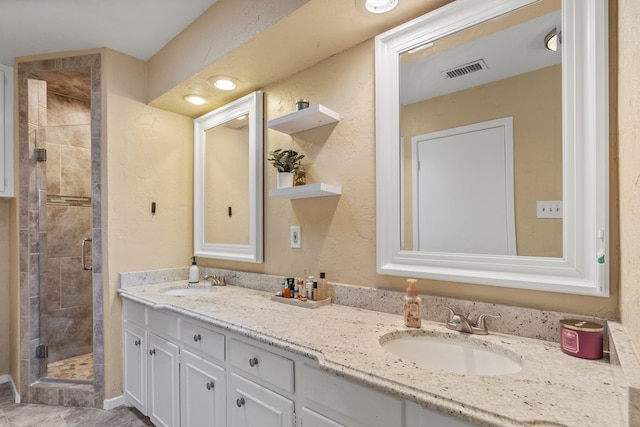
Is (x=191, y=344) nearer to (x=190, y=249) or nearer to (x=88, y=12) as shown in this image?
(x=190, y=249)

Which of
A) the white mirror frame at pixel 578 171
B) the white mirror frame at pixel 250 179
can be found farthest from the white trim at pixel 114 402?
the white mirror frame at pixel 578 171

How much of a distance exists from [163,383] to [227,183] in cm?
130

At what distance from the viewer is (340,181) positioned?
172cm

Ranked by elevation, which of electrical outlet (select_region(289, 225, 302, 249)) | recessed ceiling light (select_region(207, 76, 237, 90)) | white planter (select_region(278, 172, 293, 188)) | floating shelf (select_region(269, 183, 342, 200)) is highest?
recessed ceiling light (select_region(207, 76, 237, 90))

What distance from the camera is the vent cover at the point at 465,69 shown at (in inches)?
51.1

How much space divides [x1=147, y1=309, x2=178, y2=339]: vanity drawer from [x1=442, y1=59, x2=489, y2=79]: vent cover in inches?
69.1

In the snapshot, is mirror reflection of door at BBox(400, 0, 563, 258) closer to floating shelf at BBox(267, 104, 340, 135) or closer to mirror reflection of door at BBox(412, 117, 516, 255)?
mirror reflection of door at BBox(412, 117, 516, 255)

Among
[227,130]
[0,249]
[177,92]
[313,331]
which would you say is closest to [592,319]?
[313,331]

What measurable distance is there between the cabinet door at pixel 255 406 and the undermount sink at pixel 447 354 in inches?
16.8

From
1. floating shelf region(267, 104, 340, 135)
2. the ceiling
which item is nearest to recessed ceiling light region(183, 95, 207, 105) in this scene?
the ceiling

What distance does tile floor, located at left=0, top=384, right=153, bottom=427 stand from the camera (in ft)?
6.78

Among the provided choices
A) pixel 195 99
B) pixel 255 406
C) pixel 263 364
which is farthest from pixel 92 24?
pixel 255 406

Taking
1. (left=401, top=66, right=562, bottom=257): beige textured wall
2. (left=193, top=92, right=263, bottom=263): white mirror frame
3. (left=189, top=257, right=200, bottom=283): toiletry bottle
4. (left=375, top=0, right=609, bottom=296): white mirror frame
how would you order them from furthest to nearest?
(left=189, top=257, right=200, bottom=283): toiletry bottle < (left=193, top=92, right=263, bottom=263): white mirror frame < (left=401, top=66, right=562, bottom=257): beige textured wall < (left=375, top=0, right=609, bottom=296): white mirror frame

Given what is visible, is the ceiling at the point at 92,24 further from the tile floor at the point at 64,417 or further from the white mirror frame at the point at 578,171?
the tile floor at the point at 64,417
